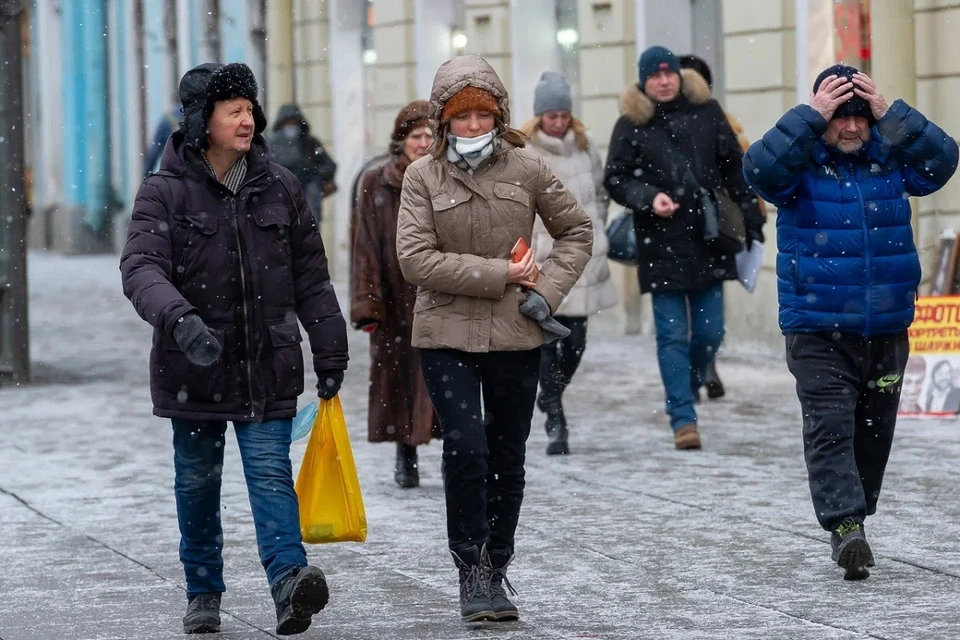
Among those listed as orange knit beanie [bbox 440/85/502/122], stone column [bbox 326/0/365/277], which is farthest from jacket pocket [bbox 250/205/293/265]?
stone column [bbox 326/0/365/277]

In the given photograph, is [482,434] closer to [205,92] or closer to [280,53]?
[205,92]

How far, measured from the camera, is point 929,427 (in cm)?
1056

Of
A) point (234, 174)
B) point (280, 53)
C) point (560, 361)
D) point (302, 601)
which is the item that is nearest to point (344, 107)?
point (280, 53)

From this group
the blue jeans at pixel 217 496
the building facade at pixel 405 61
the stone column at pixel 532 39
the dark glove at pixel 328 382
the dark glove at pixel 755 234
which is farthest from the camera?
the stone column at pixel 532 39

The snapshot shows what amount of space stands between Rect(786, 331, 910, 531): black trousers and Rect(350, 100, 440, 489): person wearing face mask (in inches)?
93.6

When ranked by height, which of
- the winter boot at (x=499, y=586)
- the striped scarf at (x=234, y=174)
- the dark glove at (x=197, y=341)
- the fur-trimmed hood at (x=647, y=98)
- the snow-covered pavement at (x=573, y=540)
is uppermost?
the fur-trimmed hood at (x=647, y=98)

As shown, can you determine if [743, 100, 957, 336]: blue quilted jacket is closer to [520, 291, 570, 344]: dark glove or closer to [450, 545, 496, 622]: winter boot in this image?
[520, 291, 570, 344]: dark glove

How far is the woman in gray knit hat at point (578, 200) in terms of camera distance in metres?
10.2

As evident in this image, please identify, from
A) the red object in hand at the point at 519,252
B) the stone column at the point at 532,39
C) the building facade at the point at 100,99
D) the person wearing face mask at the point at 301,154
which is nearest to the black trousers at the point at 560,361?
the red object in hand at the point at 519,252

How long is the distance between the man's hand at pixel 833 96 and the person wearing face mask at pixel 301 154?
41.3 feet

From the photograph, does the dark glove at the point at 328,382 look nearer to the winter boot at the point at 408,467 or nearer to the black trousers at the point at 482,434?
the black trousers at the point at 482,434

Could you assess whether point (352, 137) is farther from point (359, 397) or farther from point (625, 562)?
point (625, 562)

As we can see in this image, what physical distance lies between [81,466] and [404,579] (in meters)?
3.41

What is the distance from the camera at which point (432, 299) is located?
6.55 metres
